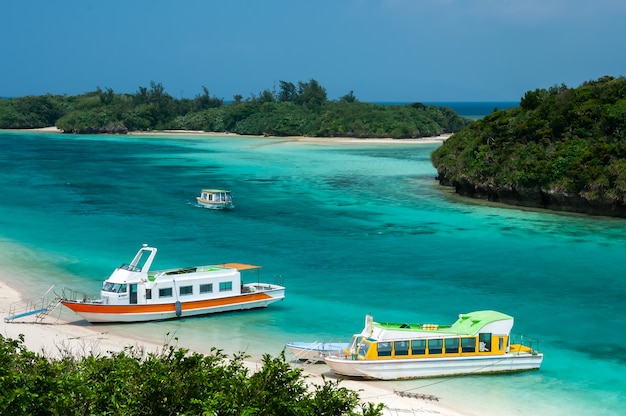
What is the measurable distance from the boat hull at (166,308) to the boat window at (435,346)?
25.9 feet

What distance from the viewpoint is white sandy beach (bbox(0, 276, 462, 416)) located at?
20.3 metres

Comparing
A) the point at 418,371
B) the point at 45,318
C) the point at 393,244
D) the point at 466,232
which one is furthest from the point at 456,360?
the point at 466,232

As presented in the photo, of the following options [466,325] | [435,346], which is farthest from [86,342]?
[466,325]

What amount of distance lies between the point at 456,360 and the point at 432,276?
11.7 metres

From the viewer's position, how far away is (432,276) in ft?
111

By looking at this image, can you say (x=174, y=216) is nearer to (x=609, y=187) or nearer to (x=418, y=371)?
(x=609, y=187)

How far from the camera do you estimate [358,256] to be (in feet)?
124

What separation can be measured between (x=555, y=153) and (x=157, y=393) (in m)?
43.1

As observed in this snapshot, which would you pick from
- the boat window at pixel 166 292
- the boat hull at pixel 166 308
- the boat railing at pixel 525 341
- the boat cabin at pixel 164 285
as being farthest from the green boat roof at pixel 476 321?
the boat window at pixel 166 292

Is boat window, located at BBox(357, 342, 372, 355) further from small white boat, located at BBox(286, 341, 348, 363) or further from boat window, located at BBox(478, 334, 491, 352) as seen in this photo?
boat window, located at BBox(478, 334, 491, 352)

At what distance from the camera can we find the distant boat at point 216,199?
52000 millimetres

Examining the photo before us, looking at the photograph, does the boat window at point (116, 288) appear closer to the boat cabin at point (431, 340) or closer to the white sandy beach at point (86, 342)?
the white sandy beach at point (86, 342)

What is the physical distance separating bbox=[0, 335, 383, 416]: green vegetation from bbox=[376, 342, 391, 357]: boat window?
23.6ft

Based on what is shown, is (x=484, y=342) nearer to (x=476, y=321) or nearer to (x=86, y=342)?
(x=476, y=321)
